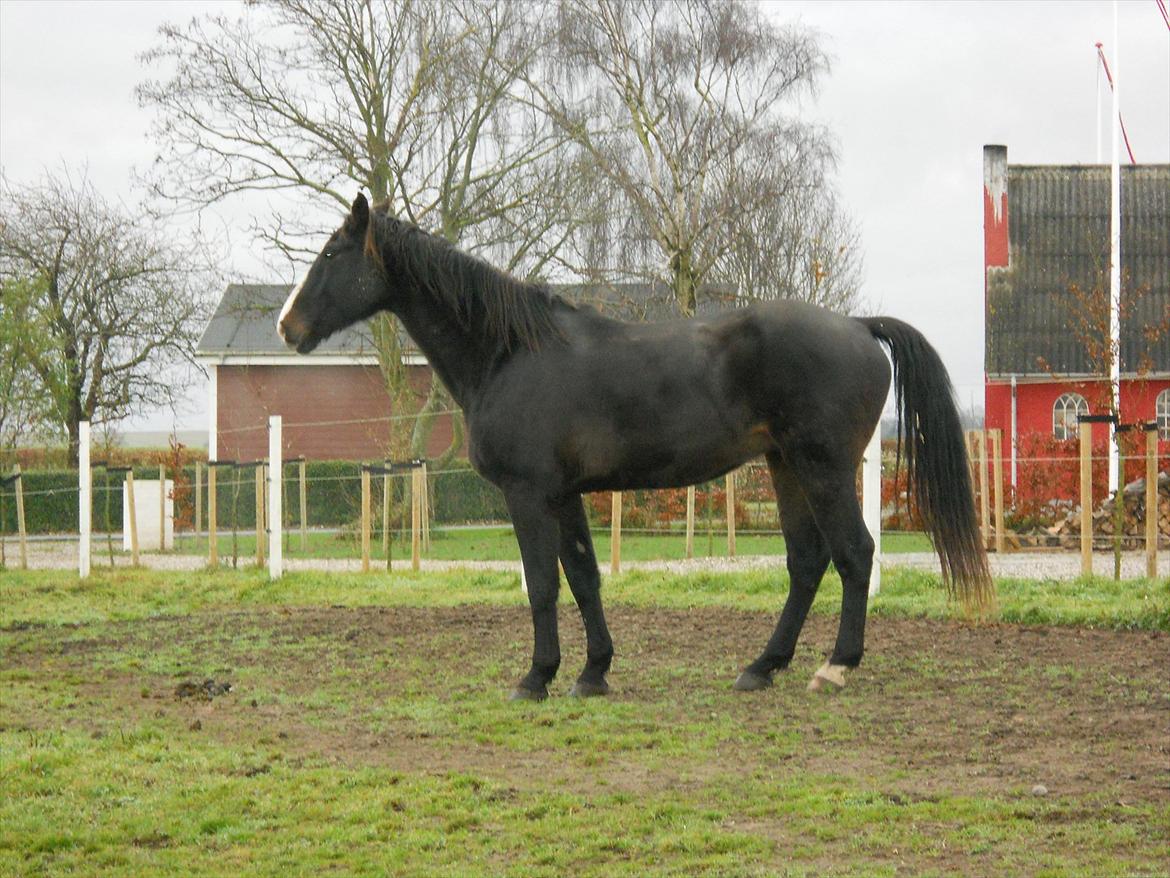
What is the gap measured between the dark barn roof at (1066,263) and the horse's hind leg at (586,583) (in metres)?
23.8

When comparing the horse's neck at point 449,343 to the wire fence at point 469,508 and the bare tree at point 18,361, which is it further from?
Result: the bare tree at point 18,361

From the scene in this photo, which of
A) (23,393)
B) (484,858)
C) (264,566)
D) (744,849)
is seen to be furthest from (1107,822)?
(23,393)

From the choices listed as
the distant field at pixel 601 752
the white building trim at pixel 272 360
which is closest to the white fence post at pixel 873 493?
the distant field at pixel 601 752

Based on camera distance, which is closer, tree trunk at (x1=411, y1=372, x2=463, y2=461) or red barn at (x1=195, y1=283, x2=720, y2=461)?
tree trunk at (x1=411, y1=372, x2=463, y2=461)

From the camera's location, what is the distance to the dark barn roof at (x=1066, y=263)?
95.8 feet

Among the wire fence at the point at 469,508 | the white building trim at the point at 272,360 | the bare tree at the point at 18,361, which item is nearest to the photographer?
the wire fence at the point at 469,508

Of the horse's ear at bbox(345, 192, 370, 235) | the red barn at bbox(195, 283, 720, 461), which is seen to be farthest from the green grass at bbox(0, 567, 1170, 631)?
the red barn at bbox(195, 283, 720, 461)

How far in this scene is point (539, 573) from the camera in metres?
6.48

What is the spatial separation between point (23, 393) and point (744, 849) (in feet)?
95.6

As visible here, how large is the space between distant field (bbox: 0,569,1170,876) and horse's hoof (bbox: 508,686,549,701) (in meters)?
0.09

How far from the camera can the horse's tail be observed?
671cm

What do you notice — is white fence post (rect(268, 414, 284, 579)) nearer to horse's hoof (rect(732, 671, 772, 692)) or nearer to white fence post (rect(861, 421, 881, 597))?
white fence post (rect(861, 421, 881, 597))

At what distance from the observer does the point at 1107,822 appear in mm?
3938

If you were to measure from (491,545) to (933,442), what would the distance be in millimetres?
17688
